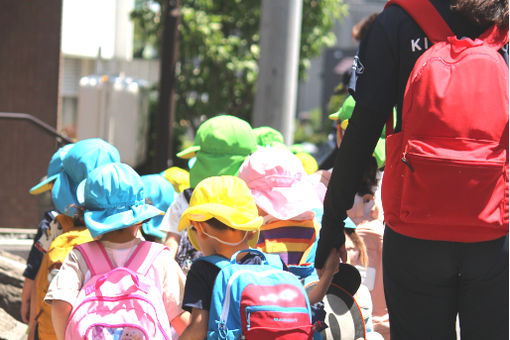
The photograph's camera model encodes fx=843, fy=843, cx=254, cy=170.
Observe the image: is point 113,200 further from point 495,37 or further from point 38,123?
point 38,123

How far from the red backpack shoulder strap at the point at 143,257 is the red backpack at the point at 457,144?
1423mm

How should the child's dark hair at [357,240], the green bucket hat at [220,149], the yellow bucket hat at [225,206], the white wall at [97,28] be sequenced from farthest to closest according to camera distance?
the white wall at [97,28] < the green bucket hat at [220,149] < the child's dark hair at [357,240] < the yellow bucket hat at [225,206]

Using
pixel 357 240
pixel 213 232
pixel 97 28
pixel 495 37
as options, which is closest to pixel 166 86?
pixel 97 28

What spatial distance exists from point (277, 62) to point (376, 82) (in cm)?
583

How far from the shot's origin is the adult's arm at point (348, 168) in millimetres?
2703

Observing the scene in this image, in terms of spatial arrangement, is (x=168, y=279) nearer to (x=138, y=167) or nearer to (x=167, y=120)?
(x=167, y=120)

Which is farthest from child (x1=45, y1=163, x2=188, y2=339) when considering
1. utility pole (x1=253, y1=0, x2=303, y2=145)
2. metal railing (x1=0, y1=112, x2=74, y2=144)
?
metal railing (x1=0, y1=112, x2=74, y2=144)

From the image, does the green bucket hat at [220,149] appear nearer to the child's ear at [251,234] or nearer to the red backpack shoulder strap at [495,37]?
the child's ear at [251,234]

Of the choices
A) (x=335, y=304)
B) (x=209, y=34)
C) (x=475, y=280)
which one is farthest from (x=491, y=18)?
(x=209, y=34)

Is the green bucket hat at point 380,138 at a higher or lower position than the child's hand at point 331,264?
higher

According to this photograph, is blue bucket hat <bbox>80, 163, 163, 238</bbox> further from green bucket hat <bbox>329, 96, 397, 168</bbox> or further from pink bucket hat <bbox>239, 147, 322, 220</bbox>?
green bucket hat <bbox>329, 96, 397, 168</bbox>

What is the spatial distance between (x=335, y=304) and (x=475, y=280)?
79cm

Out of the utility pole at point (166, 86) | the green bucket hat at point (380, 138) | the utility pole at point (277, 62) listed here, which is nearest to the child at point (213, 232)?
the green bucket hat at point (380, 138)

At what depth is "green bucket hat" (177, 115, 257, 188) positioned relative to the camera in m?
4.96
